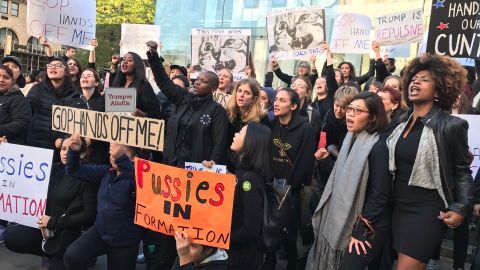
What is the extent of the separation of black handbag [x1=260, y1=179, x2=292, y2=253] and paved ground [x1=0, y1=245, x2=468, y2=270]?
193 centimetres

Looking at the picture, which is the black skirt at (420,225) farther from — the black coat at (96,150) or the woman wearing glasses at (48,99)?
the woman wearing glasses at (48,99)

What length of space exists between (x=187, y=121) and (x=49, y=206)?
4.92 ft

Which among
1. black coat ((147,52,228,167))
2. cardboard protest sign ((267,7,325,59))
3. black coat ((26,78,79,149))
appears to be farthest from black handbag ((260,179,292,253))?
cardboard protest sign ((267,7,325,59))

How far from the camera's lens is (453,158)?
10.0 feet

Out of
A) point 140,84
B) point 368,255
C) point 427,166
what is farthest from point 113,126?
point 427,166

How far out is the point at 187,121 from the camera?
15.0ft

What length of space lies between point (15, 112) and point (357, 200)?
13.0ft

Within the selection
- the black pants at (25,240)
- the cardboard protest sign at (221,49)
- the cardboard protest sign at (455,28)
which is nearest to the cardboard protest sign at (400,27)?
the cardboard protest sign at (221,49)

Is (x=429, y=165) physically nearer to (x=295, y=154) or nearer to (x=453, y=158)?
(x=453, y=158)

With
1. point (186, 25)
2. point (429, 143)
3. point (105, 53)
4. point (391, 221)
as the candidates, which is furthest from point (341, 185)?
point (105, 53)

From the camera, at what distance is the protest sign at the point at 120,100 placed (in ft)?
13.5

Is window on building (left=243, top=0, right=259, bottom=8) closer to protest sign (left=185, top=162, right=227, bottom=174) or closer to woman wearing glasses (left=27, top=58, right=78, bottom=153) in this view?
woman wearing glasses (left=27, top=58, right=78, bottom=153)

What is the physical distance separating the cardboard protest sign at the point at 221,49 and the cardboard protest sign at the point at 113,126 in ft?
14.4

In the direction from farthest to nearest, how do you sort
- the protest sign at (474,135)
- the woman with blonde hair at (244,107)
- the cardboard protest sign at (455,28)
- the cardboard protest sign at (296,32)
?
the cardboard protest sign at (296,32) → the cardboard protest sign at (455,28) → the woman with blonde hair at (244,107) → the protest sign at (474,135)
